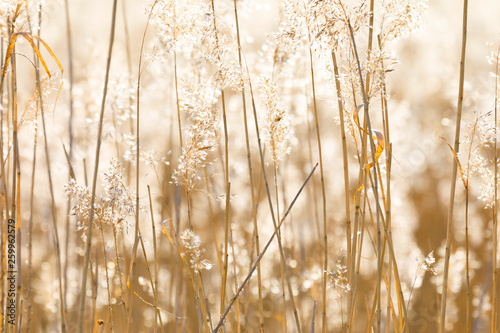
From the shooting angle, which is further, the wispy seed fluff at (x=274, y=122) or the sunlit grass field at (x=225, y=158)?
the wispy seed fluff at (x=274, y=122)

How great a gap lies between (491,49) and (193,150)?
2.84 ft

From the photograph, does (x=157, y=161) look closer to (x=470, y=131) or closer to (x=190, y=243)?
(x=190, y=243)

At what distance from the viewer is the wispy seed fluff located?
146 cm

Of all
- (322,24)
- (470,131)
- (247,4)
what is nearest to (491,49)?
(470,131)

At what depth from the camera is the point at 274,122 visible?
4.78 ft

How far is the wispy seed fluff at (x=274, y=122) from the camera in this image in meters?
1.46
